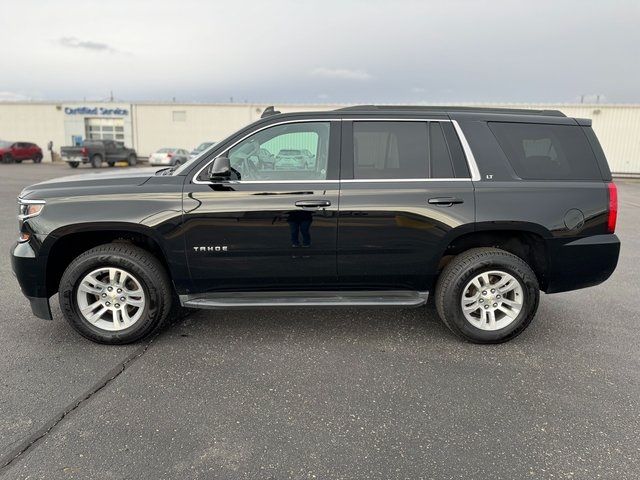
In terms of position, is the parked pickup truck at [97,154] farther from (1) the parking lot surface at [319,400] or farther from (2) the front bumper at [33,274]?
(2) the front bumper at [33,274]

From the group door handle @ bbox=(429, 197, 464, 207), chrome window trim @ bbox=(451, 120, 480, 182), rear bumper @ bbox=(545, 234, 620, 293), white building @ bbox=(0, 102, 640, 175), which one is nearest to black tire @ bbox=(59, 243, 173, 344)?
door handle @ bbox=(429, 197, 464, 207)

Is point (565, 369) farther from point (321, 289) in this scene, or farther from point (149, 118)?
point (149, 118)

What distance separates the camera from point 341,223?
3518mm

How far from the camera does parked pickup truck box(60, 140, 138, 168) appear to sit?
26328 mm

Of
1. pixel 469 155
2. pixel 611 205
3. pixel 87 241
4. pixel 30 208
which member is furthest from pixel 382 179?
pixel 30 208

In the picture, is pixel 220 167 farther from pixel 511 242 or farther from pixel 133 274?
pixel 511 242


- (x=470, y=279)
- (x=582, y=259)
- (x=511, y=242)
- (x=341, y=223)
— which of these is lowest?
(x=470, y=279)

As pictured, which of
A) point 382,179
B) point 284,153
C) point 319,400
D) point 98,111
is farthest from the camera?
point 98,111

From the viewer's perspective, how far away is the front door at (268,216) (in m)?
3.49

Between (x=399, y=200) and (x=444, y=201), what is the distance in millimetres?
366

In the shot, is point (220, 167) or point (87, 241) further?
point (87, 241)

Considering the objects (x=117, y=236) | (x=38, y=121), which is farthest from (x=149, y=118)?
(x=117, y=236)

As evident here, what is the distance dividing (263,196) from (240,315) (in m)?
1.39

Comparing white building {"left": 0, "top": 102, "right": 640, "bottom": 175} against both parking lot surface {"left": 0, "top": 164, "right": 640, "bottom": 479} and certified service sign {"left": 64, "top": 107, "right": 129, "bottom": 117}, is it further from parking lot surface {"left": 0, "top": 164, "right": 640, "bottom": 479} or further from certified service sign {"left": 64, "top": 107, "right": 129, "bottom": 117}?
parking lot surface {"left": 0, "top": 164, "right": 640, "bottom": 479}
